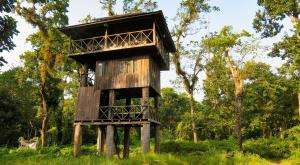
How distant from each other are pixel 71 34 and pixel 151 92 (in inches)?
294

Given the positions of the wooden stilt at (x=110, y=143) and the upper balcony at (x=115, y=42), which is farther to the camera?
the upper balcony at (x=115, y=42)

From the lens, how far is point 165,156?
13.3 m

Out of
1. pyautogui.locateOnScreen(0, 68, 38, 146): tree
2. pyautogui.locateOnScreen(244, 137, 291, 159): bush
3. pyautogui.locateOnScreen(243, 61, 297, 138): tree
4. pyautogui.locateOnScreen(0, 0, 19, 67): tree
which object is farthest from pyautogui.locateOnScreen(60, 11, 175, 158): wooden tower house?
pyautogui.locateOnScreen(243, 61, 297, 138): tree

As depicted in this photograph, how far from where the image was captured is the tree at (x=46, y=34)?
28.7m

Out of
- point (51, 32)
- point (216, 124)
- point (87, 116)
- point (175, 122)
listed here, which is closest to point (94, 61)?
point (87, 116)

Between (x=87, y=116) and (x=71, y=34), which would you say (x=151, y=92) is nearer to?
(x=87, y=116)

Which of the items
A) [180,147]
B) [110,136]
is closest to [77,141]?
[110,136]

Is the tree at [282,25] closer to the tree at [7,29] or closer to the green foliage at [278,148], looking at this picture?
the green foliage at [278,148]

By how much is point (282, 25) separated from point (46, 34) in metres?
23.6

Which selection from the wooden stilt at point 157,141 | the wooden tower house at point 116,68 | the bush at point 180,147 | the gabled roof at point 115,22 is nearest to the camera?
the gabled roof at point 115,22

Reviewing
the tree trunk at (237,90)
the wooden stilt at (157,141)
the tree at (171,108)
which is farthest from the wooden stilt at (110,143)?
the tree at (171,108)

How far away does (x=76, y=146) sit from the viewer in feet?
60.4

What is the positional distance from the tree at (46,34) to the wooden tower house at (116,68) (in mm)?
9660

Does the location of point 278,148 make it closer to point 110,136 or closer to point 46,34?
point 110,136
